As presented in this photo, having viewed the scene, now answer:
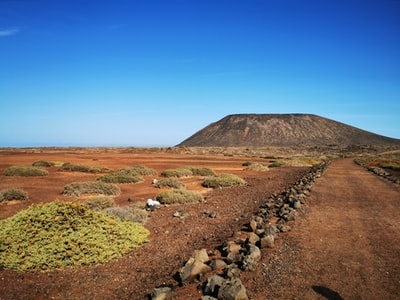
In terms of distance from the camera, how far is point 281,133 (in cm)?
13650

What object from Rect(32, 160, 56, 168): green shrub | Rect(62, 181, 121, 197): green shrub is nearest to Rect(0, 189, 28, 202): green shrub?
Rect(62, 181, 121, 197): green shrub

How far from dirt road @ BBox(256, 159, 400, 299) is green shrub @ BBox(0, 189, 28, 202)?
11152 millimetres

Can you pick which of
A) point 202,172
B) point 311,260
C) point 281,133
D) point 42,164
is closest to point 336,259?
point 311,260

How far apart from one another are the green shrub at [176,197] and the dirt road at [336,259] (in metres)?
5.10

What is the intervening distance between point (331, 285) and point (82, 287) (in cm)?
462

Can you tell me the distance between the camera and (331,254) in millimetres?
6785

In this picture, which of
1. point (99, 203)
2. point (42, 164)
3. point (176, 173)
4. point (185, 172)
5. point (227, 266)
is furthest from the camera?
point (42, 164)

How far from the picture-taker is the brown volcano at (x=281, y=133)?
424ft

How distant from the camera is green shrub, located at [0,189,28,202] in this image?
40.7 ft

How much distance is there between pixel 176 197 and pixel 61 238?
678cm

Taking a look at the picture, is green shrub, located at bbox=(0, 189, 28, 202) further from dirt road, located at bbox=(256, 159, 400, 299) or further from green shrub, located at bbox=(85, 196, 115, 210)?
dirt road, located at bbox=(256, 159, 400, 299)

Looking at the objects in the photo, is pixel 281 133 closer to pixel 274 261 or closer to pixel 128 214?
pixel 128 214

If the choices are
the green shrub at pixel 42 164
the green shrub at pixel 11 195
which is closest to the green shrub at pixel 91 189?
the green shrub at pixel 11 195

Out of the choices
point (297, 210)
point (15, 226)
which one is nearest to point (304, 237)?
point (297, 210)
